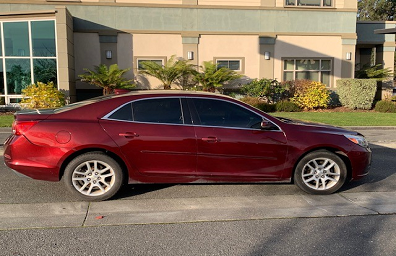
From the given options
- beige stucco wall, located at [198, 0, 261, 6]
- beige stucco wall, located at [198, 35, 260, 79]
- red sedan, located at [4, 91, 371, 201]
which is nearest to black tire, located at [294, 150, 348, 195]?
red sedan, located at [4, 91, 371, 201]

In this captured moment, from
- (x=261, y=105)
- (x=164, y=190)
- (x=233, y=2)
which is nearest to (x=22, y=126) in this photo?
(x=164, y=190)

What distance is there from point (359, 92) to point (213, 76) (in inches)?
290

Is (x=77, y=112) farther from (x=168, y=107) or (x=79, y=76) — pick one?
(x=79, y=76)

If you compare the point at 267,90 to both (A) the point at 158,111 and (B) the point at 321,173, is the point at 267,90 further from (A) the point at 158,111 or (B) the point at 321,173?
(A) the point at 158,111

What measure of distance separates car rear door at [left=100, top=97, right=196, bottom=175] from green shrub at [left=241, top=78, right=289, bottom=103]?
1294 centimetres

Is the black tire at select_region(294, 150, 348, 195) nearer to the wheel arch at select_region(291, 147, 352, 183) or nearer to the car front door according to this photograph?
the wheel arch at select_region(291, 147, 352, 183)

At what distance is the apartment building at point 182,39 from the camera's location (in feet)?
50.3

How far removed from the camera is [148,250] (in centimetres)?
346

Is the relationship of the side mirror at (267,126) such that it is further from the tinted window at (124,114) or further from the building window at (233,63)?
the building window at (233,63)

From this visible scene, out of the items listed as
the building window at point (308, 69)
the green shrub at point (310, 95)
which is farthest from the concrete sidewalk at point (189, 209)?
the building window at point (308, 69)

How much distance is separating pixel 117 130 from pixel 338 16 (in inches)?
696

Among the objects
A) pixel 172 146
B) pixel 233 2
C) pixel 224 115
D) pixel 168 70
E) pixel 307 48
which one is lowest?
pixel 172 146

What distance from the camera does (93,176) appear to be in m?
4.82

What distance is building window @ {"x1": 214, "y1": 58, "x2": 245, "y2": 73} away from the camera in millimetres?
18469
